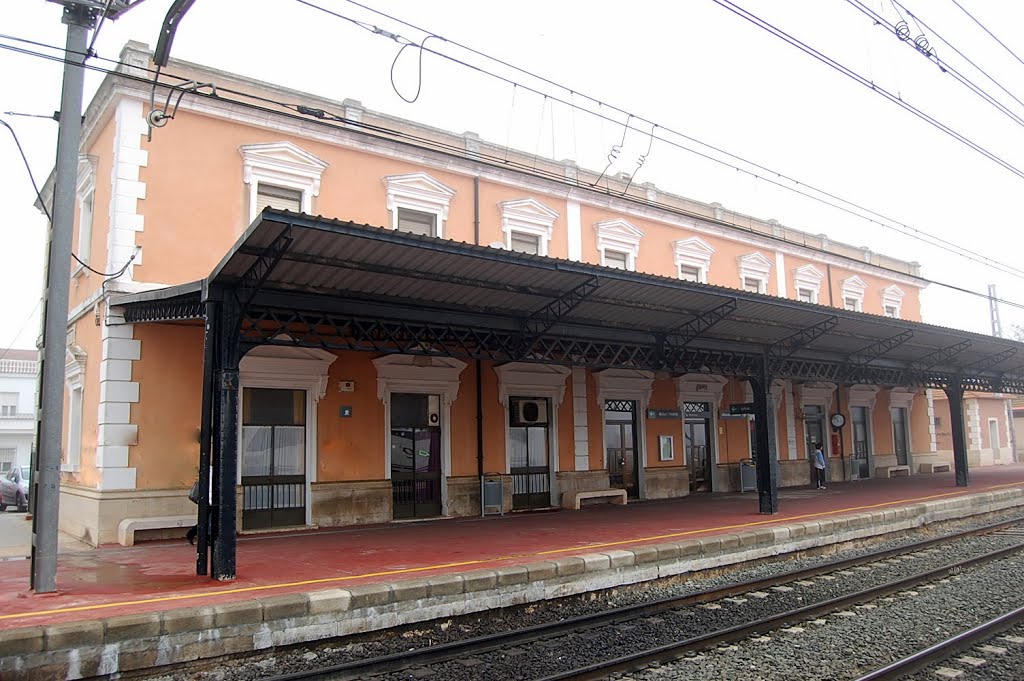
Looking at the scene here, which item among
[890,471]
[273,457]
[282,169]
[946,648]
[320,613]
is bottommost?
[946,648]

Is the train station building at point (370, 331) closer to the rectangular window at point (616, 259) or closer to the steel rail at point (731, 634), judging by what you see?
the rectangular window at point (616, 259)

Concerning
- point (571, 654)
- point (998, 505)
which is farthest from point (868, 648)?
point (998, 505)

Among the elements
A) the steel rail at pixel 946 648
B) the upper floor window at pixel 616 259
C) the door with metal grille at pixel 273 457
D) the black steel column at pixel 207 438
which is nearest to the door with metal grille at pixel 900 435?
the upper floor window at pixel 616 259

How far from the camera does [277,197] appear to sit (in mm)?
13500

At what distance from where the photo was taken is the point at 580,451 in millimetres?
17125

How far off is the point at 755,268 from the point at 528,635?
16.8m

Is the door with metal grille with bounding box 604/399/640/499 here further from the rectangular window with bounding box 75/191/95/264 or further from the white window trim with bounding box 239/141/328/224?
the rectangular window with bounding box 75/191/95/264

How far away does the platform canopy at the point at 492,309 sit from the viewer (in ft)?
29.2

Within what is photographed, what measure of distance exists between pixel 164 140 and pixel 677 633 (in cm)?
1107

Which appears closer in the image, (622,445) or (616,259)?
(622,445)

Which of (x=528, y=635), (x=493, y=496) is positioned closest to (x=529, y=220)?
(x=493, y=496)

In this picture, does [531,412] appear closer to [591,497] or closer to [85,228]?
[591,497]

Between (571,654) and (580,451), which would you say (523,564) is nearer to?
(571,654)

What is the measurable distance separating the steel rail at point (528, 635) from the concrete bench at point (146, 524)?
19.8 ft
